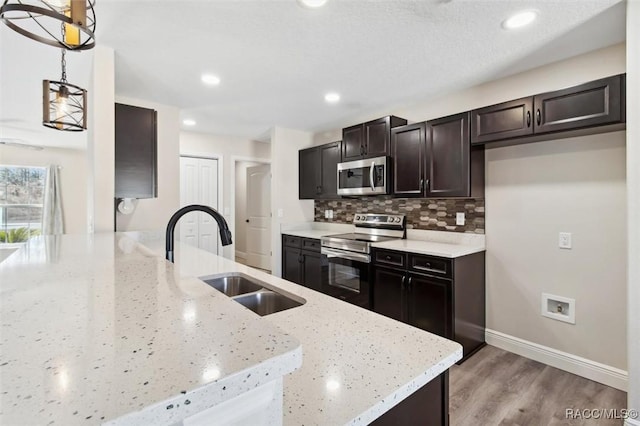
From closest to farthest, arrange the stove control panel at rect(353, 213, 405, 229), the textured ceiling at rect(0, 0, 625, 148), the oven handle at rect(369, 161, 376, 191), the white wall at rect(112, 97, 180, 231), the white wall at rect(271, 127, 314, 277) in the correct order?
the textured ceiling at rect(0, 0, 625, 148) < the white wall at rect(112, 97, 180, 231) < the oven handle at rect(369, 161, 376, 191) < the stove control panel at rect(353, 213, 405, 229) < the white wall at rect(271, 127, 314, 277)

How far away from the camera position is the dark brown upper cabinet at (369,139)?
11.2 ft

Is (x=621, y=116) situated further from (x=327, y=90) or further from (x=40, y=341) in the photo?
(x=40, y=341)

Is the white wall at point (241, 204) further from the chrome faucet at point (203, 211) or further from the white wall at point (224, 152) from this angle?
the chrome faucet at point (203, 211)

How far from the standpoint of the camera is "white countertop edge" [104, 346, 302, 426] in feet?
1.06

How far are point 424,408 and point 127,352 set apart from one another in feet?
2.44

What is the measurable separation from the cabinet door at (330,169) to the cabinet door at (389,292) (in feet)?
4.59

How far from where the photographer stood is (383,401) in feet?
2.03

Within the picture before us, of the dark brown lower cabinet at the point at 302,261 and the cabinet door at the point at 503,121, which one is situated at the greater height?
the cabinet door at the point at 503,121

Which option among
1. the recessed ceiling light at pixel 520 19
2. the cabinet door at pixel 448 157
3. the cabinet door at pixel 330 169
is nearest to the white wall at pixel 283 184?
the cabinet door at pixel 330 169

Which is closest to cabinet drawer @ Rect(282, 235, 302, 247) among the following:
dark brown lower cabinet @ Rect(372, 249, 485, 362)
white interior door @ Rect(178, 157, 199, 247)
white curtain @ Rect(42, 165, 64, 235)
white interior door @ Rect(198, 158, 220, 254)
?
white interior door @ Rect(198, 158, 220, 254)

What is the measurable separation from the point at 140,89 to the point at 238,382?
3.46 meters

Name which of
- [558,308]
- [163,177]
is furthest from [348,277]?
[163,177]

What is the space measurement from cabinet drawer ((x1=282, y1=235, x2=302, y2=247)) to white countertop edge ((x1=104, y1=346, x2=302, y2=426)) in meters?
3.70

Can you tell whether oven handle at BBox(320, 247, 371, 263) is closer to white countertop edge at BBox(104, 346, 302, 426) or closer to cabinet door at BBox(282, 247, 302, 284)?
cabinet door at BBox(282, 247, 302, 284)
